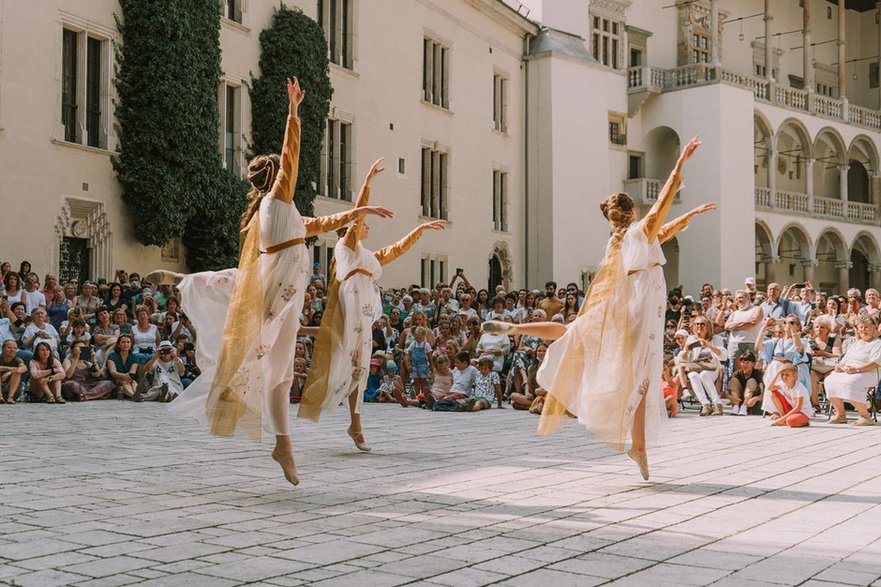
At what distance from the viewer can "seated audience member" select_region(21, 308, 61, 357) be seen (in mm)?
15870

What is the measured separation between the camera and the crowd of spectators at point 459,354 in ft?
50.5

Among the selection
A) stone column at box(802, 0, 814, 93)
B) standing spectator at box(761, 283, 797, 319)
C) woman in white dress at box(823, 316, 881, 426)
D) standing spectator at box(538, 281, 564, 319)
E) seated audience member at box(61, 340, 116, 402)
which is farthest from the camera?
stone column at box(802, 0, 814, 93)

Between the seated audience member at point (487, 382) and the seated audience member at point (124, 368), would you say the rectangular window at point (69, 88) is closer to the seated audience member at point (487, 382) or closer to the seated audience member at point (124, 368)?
the seated audience member at point (124, 368)

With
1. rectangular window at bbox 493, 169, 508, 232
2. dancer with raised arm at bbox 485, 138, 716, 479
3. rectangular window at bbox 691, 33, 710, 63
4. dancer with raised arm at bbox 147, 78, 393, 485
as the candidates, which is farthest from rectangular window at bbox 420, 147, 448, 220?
dancer with raised arm at bbox 147, 78, 393, 485

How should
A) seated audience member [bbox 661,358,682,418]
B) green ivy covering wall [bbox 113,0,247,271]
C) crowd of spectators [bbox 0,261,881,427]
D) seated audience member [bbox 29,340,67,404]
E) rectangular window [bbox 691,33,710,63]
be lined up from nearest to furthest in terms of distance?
crowd of spectators [bbox 0,261,881,427] → seated audience member [bbox 29,340,67,404] → seated audience member [bbox 661,358,682,418] → green ivy covering wall [bbox 113,0,247,271] → rectangular window [bbox 691,33,710,63]

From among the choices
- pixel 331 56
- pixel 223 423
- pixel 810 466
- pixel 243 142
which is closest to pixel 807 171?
pixel 331 56

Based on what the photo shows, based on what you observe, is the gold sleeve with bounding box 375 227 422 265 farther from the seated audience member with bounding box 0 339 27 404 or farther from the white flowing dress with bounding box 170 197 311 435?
the seated audience member with bounding box 0 339 27 404

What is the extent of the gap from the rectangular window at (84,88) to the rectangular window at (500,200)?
17094 mm

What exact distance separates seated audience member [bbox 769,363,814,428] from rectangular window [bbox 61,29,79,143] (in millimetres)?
13761

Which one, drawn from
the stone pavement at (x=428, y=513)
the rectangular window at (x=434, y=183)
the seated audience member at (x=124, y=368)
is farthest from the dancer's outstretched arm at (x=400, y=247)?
the rectangular window at (x=434, y=183)

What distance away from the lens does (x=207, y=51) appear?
22562 millimetres

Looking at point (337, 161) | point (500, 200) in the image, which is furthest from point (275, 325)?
point (500, 200)

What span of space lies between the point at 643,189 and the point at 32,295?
27225 mm

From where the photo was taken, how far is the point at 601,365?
7.89 metres
